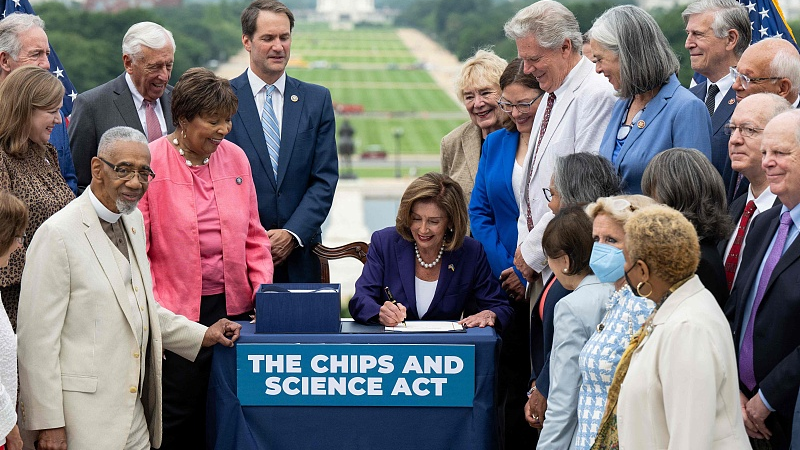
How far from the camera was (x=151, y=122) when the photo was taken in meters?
6.11

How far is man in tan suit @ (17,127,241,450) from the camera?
433 centimetres

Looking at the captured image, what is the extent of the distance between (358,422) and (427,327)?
1.73 feet

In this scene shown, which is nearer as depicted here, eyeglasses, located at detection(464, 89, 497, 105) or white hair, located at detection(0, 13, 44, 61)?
white hair, located at detection(0, 13, 44, 61)

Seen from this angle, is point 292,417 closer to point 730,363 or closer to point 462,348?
point 462,348

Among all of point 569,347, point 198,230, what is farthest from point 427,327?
point 198,230

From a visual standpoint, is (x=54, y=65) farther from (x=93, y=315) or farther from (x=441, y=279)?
(x=441, y=279)

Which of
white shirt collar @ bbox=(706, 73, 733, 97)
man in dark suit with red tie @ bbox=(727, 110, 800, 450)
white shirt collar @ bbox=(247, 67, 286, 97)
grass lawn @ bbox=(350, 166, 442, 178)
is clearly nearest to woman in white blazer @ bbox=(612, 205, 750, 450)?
man in dark suit with red tie @ bbox=(727, 110, 800, 450)

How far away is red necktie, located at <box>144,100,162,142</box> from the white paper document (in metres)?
1.94

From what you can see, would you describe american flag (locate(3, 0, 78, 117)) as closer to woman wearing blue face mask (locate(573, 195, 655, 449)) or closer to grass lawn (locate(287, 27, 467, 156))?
woman wearing blue face mask (locate(573, 195, 655, 449))

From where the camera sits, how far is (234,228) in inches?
206

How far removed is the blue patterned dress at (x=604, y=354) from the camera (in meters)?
4.02

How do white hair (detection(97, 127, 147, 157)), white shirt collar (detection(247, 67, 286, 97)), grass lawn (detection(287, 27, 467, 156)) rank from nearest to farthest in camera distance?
white hair (detection(97, 127, 147, 157))
white shirt collar (detection(247, 67, 286, 97))
grass lawn (detection(287, 27, 467, 156))

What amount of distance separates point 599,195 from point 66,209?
7.41ft

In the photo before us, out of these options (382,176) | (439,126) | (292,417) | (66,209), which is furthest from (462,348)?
(439,126)
